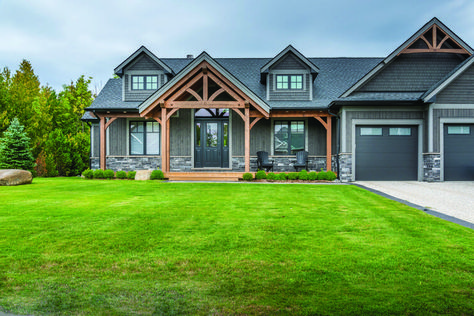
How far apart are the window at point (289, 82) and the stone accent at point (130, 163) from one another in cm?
693

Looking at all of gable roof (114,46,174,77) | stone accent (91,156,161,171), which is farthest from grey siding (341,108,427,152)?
gable roof (114,46,174,77)

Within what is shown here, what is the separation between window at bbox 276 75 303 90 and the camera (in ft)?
51.8

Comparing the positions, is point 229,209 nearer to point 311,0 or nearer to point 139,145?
point 139,145

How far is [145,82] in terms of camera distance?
16359mm

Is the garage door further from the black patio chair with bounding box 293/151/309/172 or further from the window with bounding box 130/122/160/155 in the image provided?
the window with bounding box 130/122/160/155

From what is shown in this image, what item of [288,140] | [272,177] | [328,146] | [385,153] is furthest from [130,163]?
[385,153]

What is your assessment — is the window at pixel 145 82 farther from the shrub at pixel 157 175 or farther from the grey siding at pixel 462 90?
the grey siding at pixel 462 90

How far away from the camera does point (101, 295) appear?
2.38 metres

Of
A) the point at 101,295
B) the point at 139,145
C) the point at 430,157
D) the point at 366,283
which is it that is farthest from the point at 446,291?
the point at 139,145

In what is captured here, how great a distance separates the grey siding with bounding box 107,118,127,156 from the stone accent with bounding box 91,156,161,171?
0.30 meters

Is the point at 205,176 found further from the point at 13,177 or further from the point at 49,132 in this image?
the point at 49,132

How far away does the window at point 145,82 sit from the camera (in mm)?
16312

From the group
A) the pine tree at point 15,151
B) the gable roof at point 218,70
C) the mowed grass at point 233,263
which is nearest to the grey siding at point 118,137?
the gable roof at point 218,70

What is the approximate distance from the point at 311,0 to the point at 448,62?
7.76 metres
